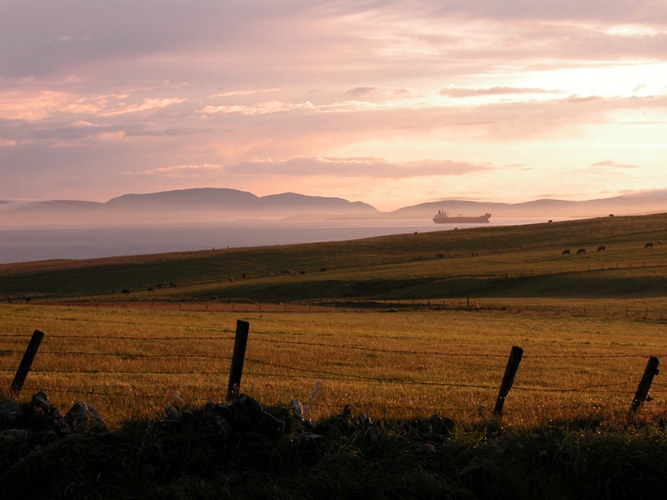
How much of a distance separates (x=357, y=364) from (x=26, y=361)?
12968mm

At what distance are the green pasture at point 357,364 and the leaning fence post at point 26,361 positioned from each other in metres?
0.22

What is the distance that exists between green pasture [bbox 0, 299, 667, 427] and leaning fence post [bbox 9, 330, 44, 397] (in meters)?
0.22

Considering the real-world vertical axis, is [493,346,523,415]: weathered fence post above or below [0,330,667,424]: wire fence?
above

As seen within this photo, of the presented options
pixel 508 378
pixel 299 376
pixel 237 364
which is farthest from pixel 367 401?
pixel 299 376

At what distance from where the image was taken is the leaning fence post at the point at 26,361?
10.7 meters

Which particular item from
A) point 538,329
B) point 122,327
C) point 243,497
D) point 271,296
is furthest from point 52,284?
point 243,497

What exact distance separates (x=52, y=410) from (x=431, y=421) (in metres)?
5.69

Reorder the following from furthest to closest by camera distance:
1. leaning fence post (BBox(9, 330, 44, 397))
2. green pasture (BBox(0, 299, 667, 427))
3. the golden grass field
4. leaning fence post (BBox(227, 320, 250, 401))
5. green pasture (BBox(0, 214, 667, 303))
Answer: green pasture (BBox(0, 214, 667, 303)) < the golden grass field < green pasture (BBox(0, 299, 667, 427)) < leaning fence post (BBox(9, 330, 44, 397)) < leaning fence post (BBox(227, 320, 250, 401))

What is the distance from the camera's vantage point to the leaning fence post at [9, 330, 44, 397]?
1067cm

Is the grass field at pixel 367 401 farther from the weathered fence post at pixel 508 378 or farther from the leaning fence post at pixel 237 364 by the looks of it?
the leaning fence post at pixel 237 364

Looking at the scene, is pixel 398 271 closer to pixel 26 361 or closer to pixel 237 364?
pixel 237 364

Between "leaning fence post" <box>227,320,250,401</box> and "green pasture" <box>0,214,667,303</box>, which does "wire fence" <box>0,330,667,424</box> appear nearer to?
"leaning fence post" <box>227,320,250,401</box>

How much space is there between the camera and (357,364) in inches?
864

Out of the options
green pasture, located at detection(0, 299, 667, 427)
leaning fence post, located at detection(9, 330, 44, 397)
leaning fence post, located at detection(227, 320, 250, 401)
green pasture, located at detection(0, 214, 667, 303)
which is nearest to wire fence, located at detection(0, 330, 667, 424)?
green pasture, located at detection(0, 299, 667, 427)
